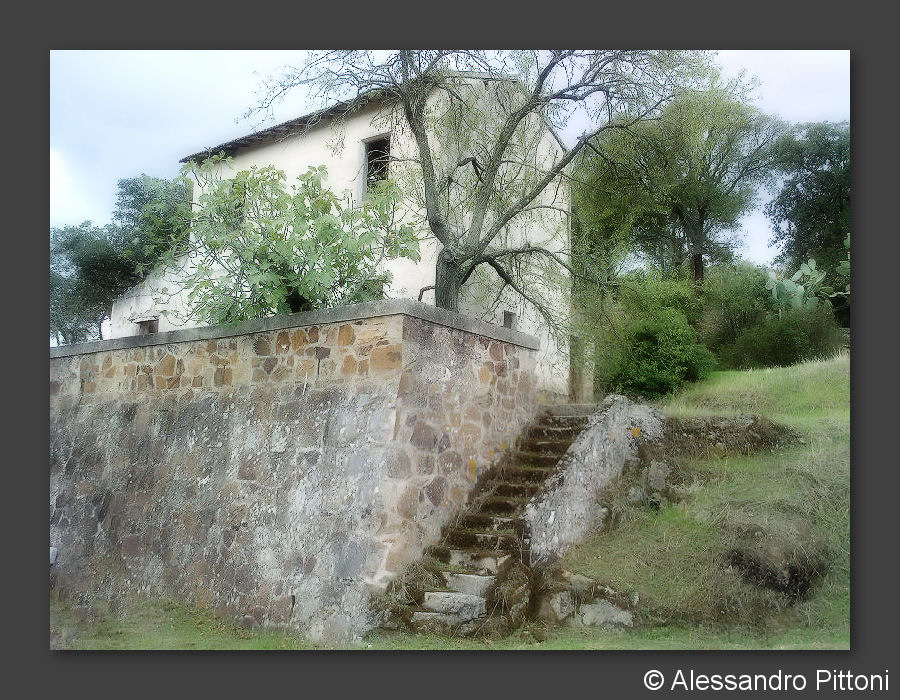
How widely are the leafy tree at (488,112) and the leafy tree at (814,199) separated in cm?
107

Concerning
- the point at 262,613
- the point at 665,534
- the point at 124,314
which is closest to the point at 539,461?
the point at 665,534

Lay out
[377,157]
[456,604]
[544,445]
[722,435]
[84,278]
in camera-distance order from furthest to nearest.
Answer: [377,157], [84,278], [722,435], [544,445], [456,604]

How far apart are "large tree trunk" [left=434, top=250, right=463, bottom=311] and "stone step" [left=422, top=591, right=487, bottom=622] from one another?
336 cm

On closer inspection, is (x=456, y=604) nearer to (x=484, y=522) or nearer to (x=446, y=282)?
(x=484, y=522)

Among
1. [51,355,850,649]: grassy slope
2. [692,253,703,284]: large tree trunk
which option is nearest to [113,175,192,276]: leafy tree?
[51,355,850,649]: grassy slope

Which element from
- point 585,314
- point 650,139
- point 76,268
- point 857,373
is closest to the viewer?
point 857,373

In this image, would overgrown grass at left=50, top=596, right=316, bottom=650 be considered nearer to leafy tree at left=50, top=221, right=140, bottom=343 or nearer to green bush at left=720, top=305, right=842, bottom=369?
leafy tree at left=50, top=221, right=140, bottom=343

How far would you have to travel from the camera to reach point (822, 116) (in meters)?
5.74

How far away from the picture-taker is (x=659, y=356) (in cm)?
889

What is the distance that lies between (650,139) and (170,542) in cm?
581

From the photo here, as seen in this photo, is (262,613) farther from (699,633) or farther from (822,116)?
(822,116)

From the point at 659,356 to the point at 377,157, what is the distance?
4.57m

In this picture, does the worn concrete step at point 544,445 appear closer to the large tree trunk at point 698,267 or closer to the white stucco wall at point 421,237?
the white stucco wall at point 421,237

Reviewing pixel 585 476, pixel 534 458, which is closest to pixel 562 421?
pixel 534 458
